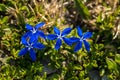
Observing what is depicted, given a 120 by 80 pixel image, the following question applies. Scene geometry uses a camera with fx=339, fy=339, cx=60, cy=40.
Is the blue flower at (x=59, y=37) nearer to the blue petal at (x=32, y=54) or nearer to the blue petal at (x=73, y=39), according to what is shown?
the blue petal at (x=73, y=39)

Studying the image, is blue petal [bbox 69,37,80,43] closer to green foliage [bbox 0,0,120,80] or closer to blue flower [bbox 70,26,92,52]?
blue flower [bbox 70,26,92,52]

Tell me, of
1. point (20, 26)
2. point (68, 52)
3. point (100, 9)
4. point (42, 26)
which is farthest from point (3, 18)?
point (100, 9)

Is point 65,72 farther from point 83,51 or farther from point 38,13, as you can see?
point 38,13

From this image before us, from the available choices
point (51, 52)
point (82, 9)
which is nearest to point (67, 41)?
point (51, 52)

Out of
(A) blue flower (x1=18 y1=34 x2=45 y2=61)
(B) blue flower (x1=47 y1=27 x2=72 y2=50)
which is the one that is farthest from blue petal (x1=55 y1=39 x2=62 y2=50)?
(A) blue flower (x1=18 y1=34 x2=45 y2=61)

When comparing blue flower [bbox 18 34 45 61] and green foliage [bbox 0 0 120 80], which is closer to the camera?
blue flower [bbox 18 34 45 61]

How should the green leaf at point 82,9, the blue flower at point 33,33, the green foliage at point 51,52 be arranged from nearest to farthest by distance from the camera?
the blue flower at point 33,33 < the green foliage at point 51,52 < the green leaf at point 82,9

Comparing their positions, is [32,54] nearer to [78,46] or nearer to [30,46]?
[30,46]

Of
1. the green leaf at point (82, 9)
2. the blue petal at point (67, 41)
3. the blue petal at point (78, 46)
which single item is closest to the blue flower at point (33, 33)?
the blue petal at point (67, 41)
